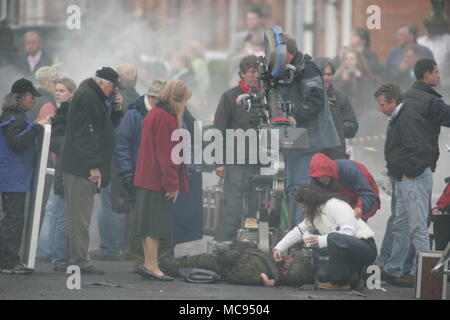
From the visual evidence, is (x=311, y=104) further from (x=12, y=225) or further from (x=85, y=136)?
(x=12, y=225)

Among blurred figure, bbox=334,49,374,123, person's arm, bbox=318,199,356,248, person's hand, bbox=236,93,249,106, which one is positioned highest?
blurred figure, bbox=334,49,374,123

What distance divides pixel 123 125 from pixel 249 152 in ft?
4.08

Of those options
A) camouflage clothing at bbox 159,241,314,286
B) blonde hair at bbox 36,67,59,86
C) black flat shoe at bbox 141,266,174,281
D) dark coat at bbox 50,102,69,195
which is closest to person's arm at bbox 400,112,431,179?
camouflage clothing at bbox 159,241,314,286

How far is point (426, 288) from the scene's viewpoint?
10.8m

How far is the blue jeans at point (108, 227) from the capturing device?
13.6 m

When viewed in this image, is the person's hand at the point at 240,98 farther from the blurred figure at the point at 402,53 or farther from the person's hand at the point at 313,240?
the blurred figure at the point at 402,53

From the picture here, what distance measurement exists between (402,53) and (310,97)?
260 inches

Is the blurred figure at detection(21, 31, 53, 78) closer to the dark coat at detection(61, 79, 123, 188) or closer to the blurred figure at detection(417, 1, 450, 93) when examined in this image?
the blurred figure at detection(417, 1, 450, 93)

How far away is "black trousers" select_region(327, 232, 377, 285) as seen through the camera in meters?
10.9

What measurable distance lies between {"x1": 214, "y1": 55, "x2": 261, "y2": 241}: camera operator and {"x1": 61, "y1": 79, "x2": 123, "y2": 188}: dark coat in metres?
1.42
